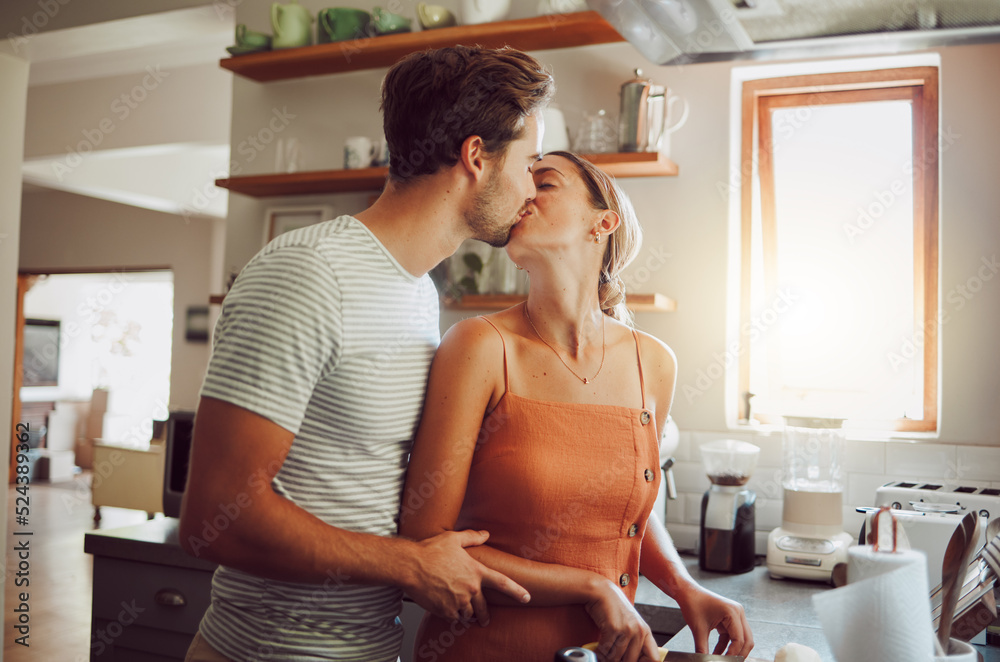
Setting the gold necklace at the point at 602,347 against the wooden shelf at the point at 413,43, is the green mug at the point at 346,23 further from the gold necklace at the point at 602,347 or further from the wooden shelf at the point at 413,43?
the gold necklace at the point at 602,347

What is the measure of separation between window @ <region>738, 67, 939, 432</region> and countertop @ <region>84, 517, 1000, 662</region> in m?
0.59

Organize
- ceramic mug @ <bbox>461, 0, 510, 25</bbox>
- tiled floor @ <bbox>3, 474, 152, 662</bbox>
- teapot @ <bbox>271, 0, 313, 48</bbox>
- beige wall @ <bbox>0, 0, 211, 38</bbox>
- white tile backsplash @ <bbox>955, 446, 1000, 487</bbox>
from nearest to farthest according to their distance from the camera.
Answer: white tile backsplash @ <bbox>955, 446, 1000, 487</bbox>
ceramic mug @ <bbox>461, 0, 510, 25</bbox>
teapot @ <bbox>271, 0, 313, 48</bbox>
beige wall @ <bbox>0, 0, 211, 38</bbox>
tiled floor @ <bbox>3, 474, 152, 662</bbox>

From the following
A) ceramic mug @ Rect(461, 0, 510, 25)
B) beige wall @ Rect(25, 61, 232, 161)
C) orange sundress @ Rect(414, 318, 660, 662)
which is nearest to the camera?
orange sundress @ Rect(414, 318, 660, 662)

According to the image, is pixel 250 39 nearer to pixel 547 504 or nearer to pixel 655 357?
pixel 655 357

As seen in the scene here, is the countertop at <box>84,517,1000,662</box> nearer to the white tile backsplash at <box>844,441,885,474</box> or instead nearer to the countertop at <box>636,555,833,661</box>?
the countertop at <box>636,555,833,661</box>

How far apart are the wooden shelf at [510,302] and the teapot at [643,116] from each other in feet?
1.46

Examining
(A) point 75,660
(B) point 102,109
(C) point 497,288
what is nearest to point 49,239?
(B) point 102,109

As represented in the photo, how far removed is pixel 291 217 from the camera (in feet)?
10.3

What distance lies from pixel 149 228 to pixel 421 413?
8.44m

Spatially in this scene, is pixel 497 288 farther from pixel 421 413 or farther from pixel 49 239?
pixel 49 239

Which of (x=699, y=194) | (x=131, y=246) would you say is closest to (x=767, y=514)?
(x=699, y=194)

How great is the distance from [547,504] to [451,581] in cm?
23

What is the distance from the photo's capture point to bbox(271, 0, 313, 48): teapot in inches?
116

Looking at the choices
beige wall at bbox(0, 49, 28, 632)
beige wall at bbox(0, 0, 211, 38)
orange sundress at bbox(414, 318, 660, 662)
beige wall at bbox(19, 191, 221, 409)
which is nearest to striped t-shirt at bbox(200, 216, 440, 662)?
orange sundress at bbox(414, 318, 660, 662)
